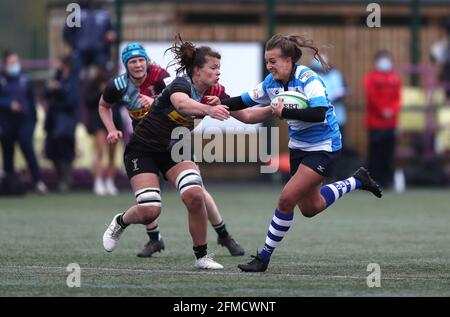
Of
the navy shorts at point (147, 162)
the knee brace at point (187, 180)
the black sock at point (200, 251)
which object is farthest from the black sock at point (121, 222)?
the black sock at point (200, 251)

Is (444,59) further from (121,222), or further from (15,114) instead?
(121,222)

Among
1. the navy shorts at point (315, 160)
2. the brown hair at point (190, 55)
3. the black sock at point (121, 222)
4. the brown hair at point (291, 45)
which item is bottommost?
the black sock at point (121, 222)

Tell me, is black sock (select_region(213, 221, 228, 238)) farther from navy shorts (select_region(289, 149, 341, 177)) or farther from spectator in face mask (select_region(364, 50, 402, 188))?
spectator in face mask (select_region(364, 50, 402, 188))

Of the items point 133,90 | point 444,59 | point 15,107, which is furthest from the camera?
point 444,59

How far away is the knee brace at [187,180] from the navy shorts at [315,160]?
718 millimetres

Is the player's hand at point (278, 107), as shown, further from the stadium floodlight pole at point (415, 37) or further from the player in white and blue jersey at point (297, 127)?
the stadium floodlight pole at point (415, 37)

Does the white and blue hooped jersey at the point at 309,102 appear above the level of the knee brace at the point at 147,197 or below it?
above

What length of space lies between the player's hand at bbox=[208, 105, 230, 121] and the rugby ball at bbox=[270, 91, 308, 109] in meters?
0.33

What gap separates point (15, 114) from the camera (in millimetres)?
17719

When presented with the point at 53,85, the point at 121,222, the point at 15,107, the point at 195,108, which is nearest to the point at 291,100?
the point at 195,108

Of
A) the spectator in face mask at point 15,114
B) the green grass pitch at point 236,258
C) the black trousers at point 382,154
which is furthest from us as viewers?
the black trousers at point 382,154

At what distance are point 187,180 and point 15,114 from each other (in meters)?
9.24

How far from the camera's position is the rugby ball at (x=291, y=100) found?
852 centimetres
